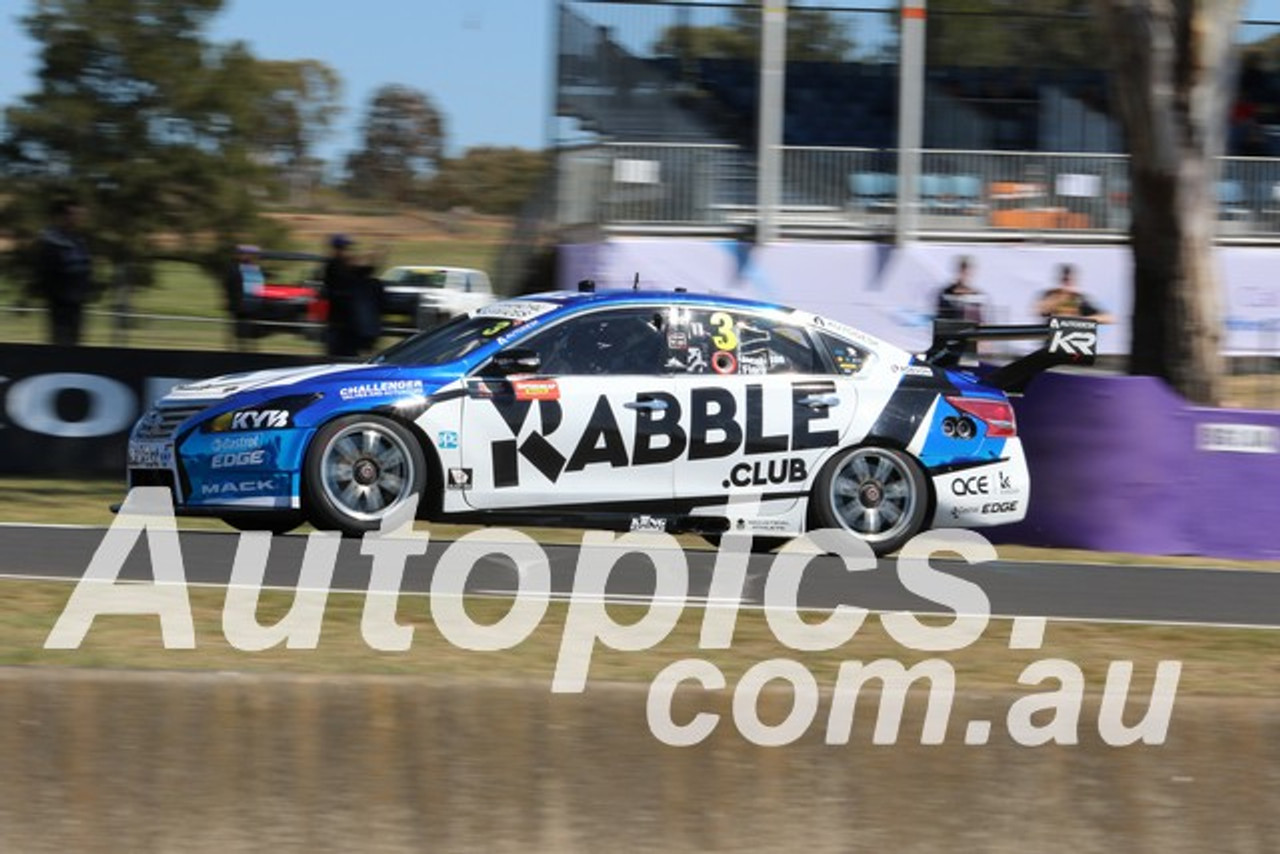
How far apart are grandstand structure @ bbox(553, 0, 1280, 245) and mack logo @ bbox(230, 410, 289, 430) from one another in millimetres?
12841

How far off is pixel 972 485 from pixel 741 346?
147cm

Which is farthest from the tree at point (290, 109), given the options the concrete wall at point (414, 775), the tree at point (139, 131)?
the concrete wall at point (414, 775)

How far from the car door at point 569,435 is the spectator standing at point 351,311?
4.94m

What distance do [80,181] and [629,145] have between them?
1815 cm

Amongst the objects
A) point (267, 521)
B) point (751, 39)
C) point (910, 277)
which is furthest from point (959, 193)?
point (267, 521)

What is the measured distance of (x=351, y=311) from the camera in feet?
49.8

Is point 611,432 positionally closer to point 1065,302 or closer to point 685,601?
point 685,601

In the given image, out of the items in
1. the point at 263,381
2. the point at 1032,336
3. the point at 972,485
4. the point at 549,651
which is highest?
the point at 1032,336

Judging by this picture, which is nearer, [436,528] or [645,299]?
[645,299]

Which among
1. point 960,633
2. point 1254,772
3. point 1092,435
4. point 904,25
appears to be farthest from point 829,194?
point 1254,772

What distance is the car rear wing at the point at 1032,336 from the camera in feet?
36.8

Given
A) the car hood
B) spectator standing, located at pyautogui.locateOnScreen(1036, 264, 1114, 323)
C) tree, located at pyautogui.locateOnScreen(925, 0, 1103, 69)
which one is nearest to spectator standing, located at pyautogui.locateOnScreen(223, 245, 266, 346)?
spectator standing, located at pyautogui.locateOnScreen(1036, 264, 1114, 323)

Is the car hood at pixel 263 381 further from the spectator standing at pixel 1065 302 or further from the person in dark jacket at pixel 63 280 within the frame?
the spectator standing at pixel 1065 302

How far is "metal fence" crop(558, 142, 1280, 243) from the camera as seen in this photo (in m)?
23.8
